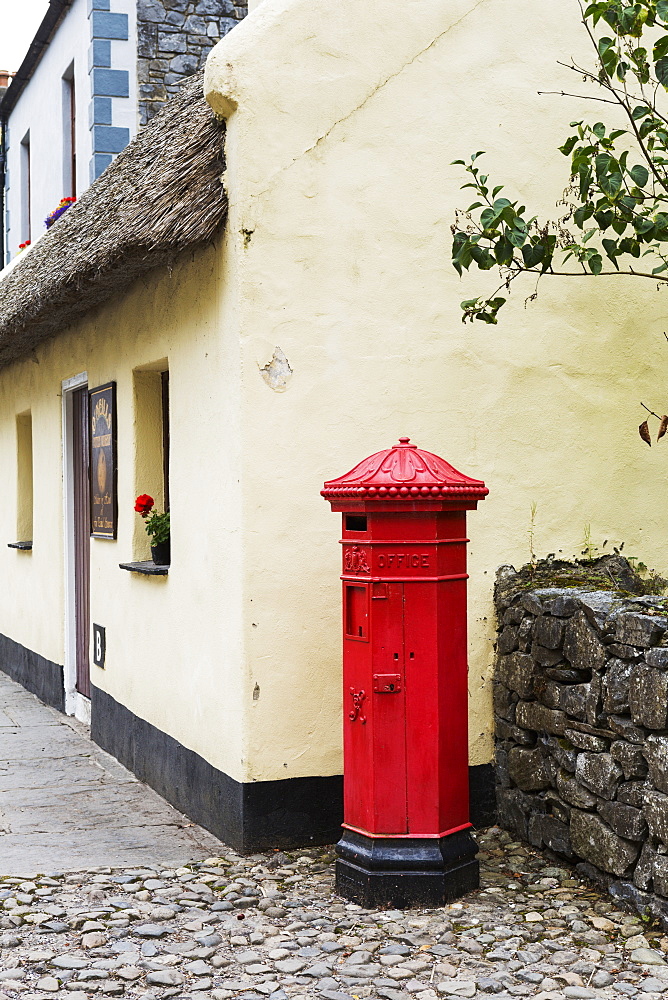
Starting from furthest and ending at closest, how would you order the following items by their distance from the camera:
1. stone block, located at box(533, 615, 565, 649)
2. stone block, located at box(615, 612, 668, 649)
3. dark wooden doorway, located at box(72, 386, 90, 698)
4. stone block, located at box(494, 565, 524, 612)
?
dark wooden doorway, located at box(72, 386, 90, 698) < stone block, located at box(494, 565, 524, 612) < stone block, located at box(533, 615, 565, 649) < stone block, located at box(615, 612, 668, 649)

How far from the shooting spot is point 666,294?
5.88 m

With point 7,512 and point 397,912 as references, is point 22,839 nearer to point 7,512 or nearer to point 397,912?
point 397,912

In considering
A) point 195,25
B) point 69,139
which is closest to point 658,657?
point 195,25

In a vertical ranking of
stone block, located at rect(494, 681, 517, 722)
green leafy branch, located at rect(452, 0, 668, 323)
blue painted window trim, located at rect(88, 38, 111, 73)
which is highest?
blue painted window trim, located at rect(88, 38, 111, 73)

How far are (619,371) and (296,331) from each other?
1736 millimetres

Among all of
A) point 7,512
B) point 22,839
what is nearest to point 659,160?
point 22,839

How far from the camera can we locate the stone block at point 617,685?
4.36 m

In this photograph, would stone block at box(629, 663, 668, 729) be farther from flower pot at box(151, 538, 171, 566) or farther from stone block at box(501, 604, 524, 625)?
flower pot at box(151, 538, 171, 566)

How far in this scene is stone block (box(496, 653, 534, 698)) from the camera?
201 inches

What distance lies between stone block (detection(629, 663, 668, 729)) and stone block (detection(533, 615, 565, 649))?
578mm

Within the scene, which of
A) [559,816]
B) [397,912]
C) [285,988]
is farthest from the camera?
[559,816]

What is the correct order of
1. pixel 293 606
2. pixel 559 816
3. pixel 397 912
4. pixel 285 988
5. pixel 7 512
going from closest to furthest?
pixel 285 988 < pixel 397 912 < pixel 559 816 < pixel 293 606 < pixel 7 512

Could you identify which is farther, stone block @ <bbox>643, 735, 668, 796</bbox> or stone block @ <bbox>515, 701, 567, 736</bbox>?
stone block @ <bbox>515, 701, 567, 736</bbox>

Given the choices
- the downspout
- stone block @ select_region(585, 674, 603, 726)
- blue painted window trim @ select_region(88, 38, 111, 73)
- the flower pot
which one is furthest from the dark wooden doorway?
the downspout
